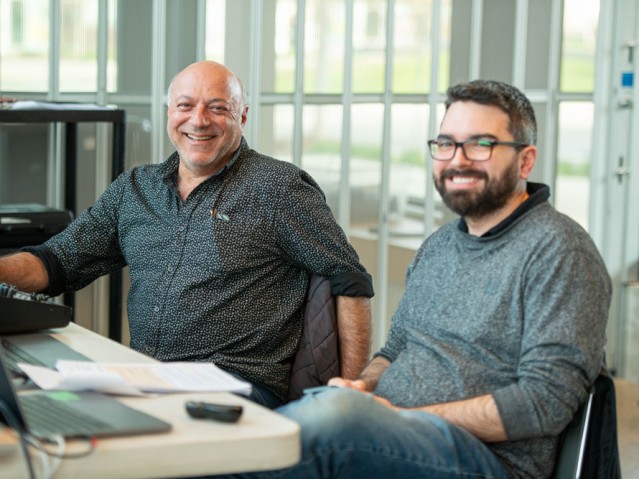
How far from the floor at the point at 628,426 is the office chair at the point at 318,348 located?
1500 millimetres

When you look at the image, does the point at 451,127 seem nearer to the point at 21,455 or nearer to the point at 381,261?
the point at 21,455

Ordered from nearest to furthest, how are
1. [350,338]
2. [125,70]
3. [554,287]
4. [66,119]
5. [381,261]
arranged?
[554,287], [350,338], [66,119], [125,70], [381,261]

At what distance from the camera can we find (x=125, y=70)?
3938 mm

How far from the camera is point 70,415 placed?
1.51 meters

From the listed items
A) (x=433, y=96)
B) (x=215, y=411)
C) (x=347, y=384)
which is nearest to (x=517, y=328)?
(x=347, y=384)

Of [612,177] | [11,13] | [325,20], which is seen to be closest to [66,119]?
[11,13]

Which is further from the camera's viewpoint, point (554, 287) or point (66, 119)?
point (66, 119)

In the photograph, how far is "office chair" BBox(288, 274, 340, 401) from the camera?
266 cm

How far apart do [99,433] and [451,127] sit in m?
1.01

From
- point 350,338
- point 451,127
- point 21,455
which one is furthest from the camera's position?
point 350,338

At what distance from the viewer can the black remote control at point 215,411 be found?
5.02 feet

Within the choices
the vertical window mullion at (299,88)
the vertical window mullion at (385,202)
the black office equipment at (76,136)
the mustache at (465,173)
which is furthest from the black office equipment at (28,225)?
the mustache at (465,173)

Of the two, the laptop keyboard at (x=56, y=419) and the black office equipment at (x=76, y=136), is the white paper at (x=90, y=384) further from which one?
the black office equipment at (x=76, y=136)

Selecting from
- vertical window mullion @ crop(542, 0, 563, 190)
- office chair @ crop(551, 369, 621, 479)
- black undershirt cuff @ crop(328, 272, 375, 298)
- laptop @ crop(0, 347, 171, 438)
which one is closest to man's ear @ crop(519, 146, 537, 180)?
Answer: office chair @ crop(551, 369, 621, 479)
